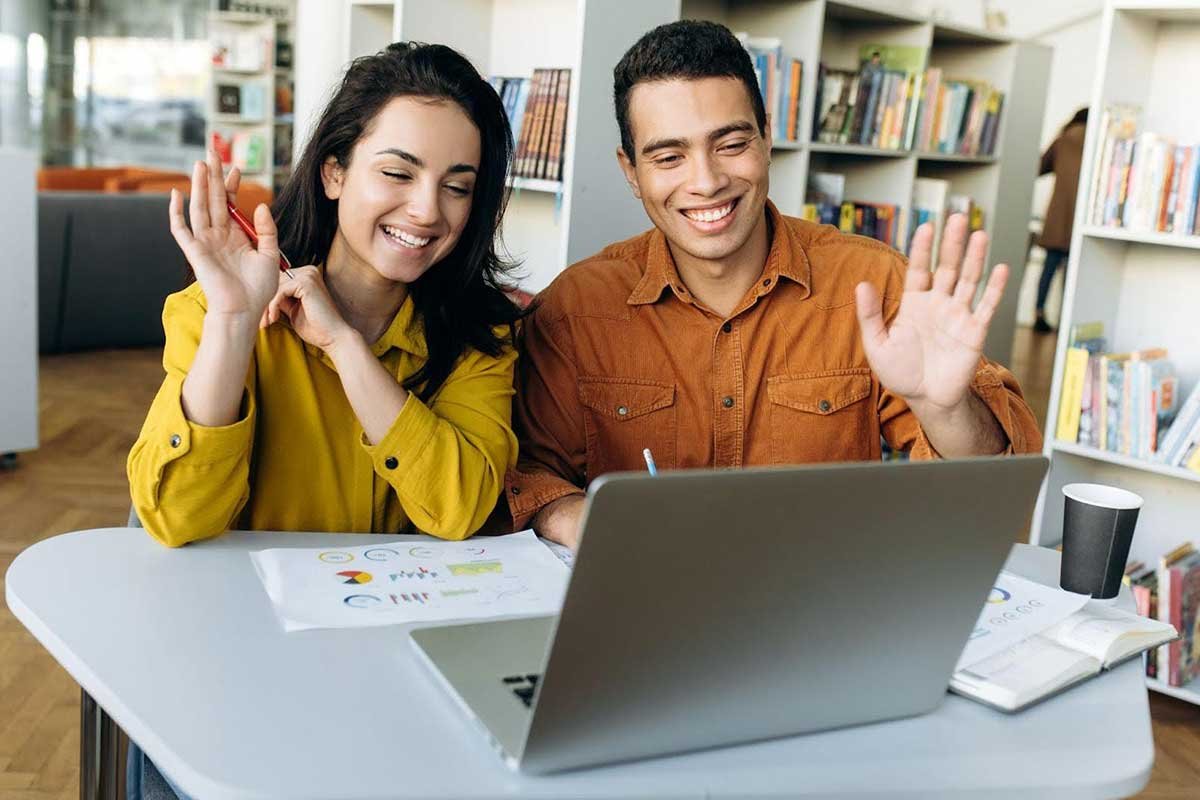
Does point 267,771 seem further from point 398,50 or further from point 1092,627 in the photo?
point 398,50

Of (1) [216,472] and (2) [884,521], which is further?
(1) [216,472]

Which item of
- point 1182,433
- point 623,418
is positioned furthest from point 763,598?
point 1182,433

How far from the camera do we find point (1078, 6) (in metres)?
9.55

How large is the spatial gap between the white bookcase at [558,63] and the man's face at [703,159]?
0.96m

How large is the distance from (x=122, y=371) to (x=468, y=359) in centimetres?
466

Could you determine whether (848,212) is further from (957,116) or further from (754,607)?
(754,607)

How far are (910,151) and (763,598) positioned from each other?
12.2 feet

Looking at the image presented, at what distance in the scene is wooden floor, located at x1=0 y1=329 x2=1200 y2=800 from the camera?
2365mm

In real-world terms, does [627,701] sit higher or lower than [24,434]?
higher

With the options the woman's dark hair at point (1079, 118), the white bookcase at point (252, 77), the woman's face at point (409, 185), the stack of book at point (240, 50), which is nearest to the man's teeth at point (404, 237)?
the woman's face at point (409, 185)

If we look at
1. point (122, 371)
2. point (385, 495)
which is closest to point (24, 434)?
point (122, 371)

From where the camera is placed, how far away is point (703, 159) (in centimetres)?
181

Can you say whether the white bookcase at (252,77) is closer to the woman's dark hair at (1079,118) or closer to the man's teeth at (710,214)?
the woman's dark hair at (1079,118)

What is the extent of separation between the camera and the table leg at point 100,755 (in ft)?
4.11
